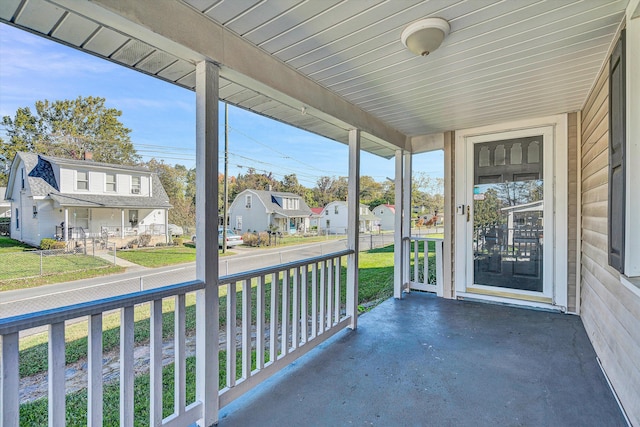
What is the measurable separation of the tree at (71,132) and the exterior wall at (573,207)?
153 inches

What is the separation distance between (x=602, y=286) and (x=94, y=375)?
317 centimetres

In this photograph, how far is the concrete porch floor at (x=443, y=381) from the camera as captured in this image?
1.75 meters

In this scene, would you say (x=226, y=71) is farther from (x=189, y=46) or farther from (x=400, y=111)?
(x=400, y=111)

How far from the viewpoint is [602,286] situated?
2316mm

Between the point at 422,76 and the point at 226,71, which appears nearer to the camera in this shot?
the point at 226,71

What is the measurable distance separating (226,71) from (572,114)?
3441 mm

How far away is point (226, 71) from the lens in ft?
5.88

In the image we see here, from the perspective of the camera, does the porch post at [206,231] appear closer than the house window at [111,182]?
No

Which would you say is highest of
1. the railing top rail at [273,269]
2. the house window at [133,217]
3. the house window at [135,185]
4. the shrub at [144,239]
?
the house window at [135,185]

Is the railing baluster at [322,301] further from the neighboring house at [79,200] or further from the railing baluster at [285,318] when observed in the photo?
Result: the neighboring house at [79,200]

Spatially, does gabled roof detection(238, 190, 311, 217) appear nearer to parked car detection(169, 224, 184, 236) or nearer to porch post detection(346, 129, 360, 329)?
parked car detection(169, 224, 184, 236)

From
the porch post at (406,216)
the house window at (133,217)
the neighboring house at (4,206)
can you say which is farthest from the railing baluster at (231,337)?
the porch post at (406,216)

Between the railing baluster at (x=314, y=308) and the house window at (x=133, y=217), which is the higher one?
the house window at (x=133, y=217)

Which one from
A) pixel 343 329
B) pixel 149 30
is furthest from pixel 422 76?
pixel 343 329
